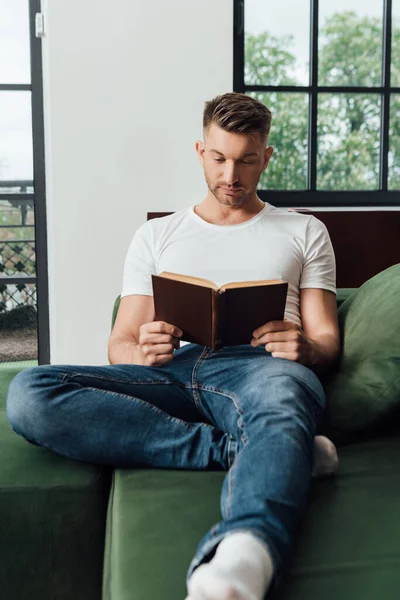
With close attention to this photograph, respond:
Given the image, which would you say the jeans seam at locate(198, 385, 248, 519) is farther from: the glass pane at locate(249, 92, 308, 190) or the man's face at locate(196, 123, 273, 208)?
the glass pane at locate(249, 92, 308, 190)

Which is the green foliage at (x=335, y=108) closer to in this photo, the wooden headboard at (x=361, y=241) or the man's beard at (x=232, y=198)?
the wooden headboard at (x=361, y=241)

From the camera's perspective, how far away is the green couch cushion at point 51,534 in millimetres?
1297

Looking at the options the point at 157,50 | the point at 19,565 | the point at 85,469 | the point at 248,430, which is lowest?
the point at 19,565

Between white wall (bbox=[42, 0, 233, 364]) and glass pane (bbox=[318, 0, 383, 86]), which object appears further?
glass pane (bbox=[318, 0, 383, 86])

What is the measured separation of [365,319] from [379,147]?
6.80ft

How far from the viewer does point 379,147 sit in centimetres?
348

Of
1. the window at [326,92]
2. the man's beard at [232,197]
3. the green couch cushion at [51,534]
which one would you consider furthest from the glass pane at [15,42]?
the green couch cushion at [51,534]

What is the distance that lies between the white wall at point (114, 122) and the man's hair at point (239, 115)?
4.30 ft

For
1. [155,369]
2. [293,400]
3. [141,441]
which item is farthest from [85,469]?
[293,400]

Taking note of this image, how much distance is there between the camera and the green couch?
0.97 meters

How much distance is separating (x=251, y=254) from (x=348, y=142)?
1.91 metres

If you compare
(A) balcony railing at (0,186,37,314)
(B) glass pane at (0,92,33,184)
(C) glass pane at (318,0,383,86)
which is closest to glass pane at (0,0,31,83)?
(B) glass pane at (0,92,33,184)

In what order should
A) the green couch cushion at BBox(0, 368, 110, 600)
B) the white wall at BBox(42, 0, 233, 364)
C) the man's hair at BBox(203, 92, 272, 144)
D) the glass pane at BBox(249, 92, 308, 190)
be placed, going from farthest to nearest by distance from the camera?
1. the glass pane at BBox(249, 92, 308, 190)
2. the white wall at BBox(42, 0, 233, 364)
3. the man's hair at BBox(203, 92, 272, 144)
4. the green couch cushion at BBox(0, 368, 110, 600)

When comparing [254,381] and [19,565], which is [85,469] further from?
[254,381]
